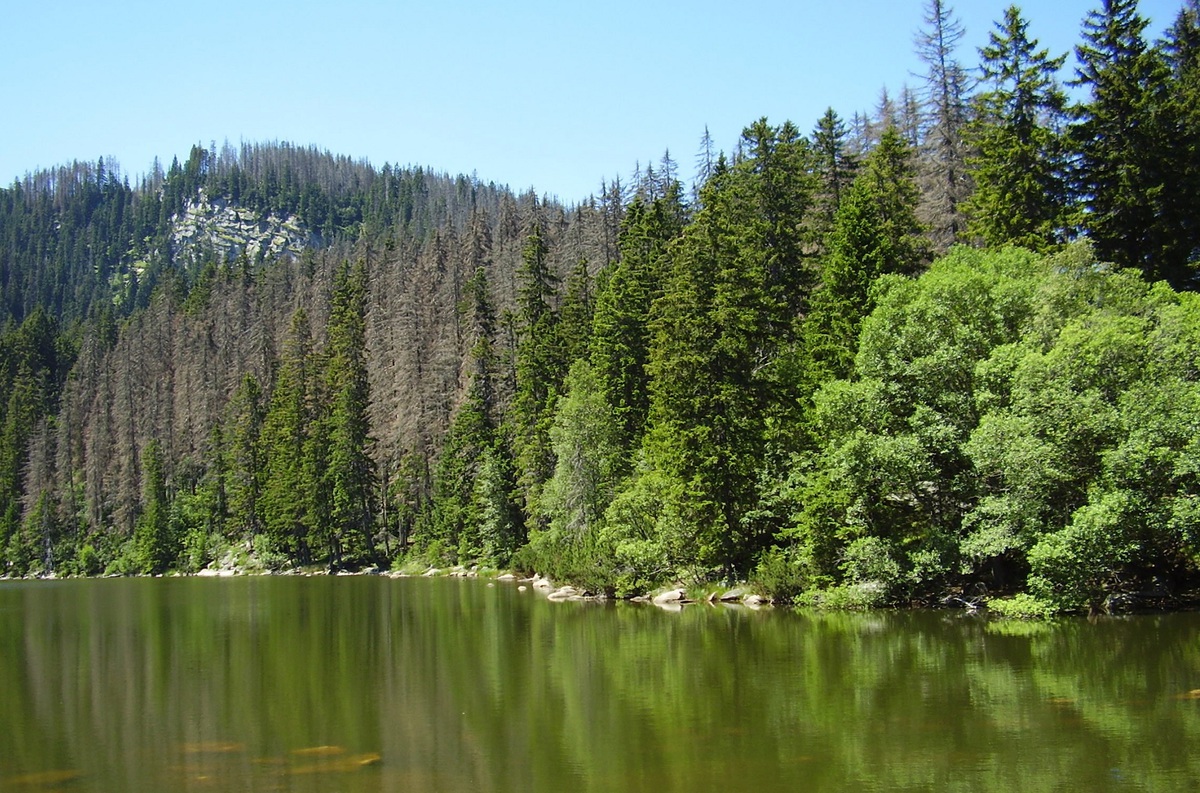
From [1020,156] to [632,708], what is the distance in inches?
1313

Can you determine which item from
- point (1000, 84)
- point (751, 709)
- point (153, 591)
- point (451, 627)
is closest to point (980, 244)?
point (1000, 84)

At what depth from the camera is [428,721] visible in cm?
2050

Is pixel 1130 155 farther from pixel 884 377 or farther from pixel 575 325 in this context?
pixel 575 325

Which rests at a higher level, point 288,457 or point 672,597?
point 288,457

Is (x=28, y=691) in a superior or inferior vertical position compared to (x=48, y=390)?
inferior

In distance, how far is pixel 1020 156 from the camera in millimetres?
42844

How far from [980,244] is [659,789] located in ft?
151

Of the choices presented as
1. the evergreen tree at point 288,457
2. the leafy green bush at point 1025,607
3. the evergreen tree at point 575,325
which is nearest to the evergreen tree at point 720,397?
the leafy green bush at point 1025,607

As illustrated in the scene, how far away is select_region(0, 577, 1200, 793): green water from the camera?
50.3 ft

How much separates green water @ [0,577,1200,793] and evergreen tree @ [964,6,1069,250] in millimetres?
20617

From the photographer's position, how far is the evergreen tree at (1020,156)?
1687 inches

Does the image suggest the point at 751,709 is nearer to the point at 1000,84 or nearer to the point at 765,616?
the point at 765,616

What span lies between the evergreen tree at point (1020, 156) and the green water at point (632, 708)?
20617 millimetres

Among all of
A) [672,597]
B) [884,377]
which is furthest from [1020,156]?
[672,597]
